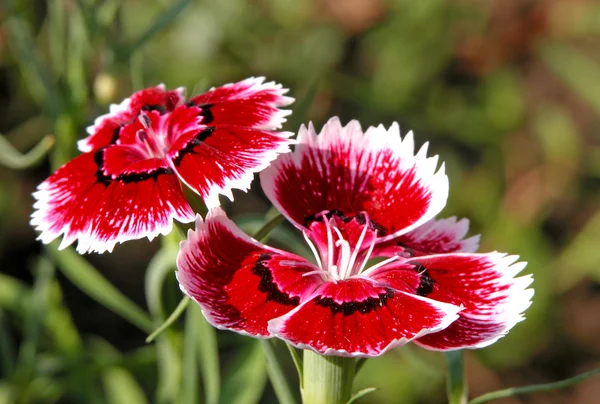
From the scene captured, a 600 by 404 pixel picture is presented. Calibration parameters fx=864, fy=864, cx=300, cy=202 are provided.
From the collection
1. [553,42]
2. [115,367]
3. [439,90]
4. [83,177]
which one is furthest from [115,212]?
[553,42]

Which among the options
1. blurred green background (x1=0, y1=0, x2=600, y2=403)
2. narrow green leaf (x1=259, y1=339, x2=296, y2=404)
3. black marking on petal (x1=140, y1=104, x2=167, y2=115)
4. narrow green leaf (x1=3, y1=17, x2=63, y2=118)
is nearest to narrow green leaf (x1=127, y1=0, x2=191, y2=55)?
narrow green leaf (x1=3, y1=17, x2=63, y2=118)

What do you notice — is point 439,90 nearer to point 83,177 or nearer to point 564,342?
point 564,342

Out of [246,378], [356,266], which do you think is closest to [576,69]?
[246,378]

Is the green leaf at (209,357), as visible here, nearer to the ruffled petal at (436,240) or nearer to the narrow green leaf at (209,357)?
the narrow green leaf at (209,357)

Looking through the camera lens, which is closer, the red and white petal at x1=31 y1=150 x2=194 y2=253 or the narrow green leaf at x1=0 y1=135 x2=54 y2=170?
the red and white petal at x1=31 y1=150 x2=194 y2=253

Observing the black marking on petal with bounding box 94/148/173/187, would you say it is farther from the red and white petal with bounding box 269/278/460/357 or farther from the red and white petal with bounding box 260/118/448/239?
the red and white petal with bounding box 269/278/460/357

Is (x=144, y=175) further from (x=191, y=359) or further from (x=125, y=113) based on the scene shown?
(x=191, y=359)
